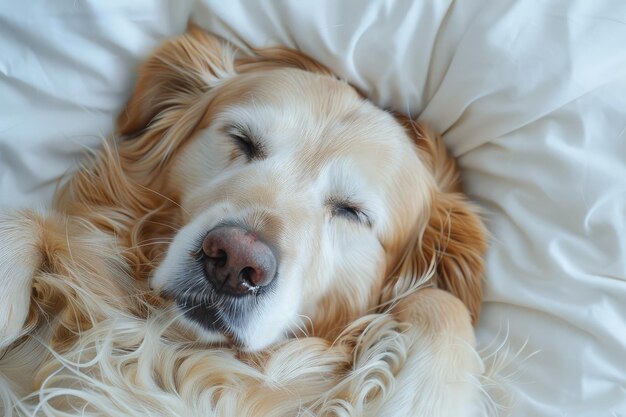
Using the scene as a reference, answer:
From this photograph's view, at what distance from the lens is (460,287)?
1.75m

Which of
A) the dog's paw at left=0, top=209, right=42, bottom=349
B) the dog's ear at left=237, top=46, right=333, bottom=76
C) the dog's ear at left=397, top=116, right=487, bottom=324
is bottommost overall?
the dog's ear at left=397, top=116, right=487, bottom=324

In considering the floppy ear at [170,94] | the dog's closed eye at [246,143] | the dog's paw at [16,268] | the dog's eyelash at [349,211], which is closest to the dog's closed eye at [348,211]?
the dog's eyelash at [349,211]

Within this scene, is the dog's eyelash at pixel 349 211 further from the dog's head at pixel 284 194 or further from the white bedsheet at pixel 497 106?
the white bedsheet at pixel 497 106

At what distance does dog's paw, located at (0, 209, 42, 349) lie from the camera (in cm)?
135

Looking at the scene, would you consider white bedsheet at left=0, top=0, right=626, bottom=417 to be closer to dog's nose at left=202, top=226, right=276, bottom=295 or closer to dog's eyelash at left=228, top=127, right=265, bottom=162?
dog's eyelash at left=228, top=127, right=265, bottom=162

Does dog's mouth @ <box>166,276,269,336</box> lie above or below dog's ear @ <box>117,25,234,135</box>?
below

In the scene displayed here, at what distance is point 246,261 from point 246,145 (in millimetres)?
383

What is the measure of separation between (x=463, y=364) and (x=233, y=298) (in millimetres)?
543

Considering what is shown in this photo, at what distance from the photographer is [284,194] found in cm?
153

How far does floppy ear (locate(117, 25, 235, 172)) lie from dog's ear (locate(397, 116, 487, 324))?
1.78 ft

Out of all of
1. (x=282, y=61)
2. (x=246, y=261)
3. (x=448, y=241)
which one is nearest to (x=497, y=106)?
(x=448, y=241)

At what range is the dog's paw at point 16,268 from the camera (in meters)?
1.35

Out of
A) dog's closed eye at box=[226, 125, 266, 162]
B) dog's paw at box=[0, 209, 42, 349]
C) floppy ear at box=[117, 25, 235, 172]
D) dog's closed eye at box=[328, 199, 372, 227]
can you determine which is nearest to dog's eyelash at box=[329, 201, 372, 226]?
dog's closed eye at box=[328, 199, 372, 227]

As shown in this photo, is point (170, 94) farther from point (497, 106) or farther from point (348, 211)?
point (497, 106)
